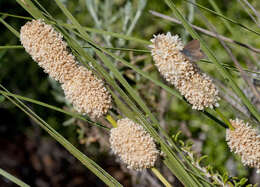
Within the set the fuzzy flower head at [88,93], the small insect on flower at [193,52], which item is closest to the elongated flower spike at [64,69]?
the fuzzy flower head at [88,93]

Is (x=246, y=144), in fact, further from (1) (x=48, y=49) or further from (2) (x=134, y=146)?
(1) (x=48, y=49)

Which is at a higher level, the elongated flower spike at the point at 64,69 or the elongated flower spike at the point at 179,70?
the elongated flower spike at the point at 64,69

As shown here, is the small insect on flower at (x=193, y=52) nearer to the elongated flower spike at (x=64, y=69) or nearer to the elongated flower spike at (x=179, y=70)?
the elongated flower spike at (x=179, y=70)

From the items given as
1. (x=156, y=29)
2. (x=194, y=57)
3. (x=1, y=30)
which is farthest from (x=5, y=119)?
(x=194, y=57)

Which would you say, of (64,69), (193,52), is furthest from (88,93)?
(193,52)

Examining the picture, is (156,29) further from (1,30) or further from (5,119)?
(5,119)

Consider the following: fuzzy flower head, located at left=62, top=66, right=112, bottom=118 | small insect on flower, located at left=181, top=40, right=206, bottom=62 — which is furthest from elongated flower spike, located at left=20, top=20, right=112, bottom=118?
small insect on flower, located at left=181, top=40, right=206, bottom=62
